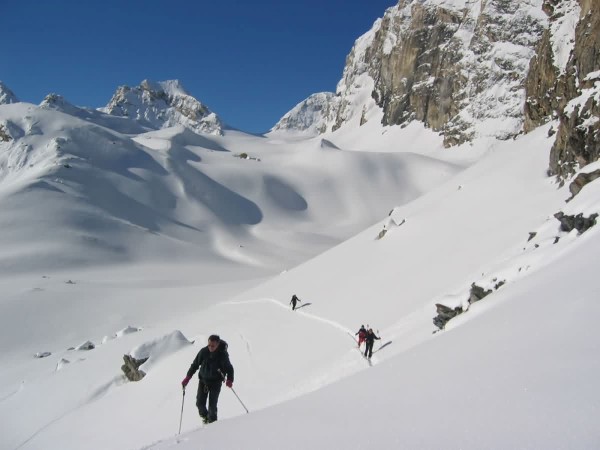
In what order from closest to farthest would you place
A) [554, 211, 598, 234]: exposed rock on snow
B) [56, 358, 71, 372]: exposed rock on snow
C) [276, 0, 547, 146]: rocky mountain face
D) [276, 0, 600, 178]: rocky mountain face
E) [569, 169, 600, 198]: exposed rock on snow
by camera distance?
[554, 211, 598, 234]: exposed rock on snow < [569, 169, 600, 198]: exposed rock on snow < [56, 358, 71, 372]: exposed rock on snow < [276, 0, 600, 178]: rocky mountain face < [276, 0, 547, 146]: rocky mountain face

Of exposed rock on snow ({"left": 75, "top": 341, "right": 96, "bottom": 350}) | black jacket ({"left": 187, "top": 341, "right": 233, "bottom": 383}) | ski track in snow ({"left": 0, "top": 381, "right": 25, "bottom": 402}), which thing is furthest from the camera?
exposed rock on snow ({"left": 75, "top": 341, "right": 96, "bottom": 350})

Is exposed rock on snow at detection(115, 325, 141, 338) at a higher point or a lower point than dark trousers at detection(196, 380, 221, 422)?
higher

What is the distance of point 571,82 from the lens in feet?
89.0

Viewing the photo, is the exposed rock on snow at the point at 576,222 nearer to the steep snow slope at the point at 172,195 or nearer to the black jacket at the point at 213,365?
the black jacket at the point at 213,365

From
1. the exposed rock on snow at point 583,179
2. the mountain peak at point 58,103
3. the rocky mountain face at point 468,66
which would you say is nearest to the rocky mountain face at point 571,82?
the rocky mountain face at point 468,66

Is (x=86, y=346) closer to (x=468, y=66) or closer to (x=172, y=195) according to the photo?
(x=172, y=195)

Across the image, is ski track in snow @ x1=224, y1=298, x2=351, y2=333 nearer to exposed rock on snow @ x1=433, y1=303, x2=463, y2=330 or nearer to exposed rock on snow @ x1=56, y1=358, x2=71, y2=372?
exposed rock on snow @ x1=433, y1=303, x2=463, y2=330

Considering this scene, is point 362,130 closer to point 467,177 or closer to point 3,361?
point 467,177

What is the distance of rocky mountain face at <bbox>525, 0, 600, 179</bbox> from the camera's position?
67.8ft

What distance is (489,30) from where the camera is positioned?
119500mm

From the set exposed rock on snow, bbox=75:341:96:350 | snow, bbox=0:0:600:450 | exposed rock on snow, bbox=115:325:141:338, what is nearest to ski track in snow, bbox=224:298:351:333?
snow, bbox=0:0:600:450

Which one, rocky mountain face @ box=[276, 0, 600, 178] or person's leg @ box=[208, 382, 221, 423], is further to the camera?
rocky mountain face @ box=[276, 0, 600, 178]

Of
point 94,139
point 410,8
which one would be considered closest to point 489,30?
point 410,8

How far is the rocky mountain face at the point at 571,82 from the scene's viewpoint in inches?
814
